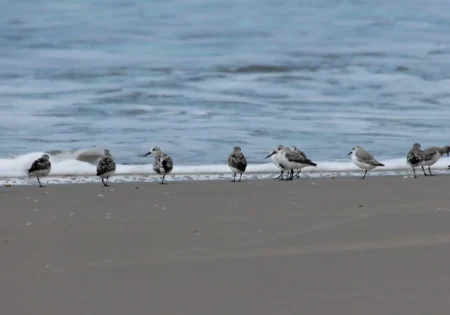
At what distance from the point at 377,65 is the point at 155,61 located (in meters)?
5.16

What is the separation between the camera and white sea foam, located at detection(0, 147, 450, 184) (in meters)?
10.8

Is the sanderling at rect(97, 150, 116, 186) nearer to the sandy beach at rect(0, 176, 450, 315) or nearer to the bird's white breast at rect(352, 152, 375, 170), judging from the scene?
the sandy beach at rect(0, 176, 450, 315)

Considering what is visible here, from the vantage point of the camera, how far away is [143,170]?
11.6 m

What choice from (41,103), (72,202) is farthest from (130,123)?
(72,202)

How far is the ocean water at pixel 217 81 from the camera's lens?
13820mm

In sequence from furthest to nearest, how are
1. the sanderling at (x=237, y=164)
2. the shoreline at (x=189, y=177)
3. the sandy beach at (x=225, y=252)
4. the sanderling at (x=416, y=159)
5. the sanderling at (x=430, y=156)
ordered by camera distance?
1. the sanderling at (x=430, y=156)
2. the sanderling at (x=416, y=159)
3. the sanderling at (x=237, y=164)
4. the shoreline at (x=189, y=177)
5. the sandy beach at (x=225, y=252)

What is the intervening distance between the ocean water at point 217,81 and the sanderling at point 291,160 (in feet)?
2.02

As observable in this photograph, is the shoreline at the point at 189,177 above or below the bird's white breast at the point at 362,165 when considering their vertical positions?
below

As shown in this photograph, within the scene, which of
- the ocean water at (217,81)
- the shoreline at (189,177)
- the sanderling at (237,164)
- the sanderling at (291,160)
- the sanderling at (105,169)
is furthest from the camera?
the ocean water at (217,81)

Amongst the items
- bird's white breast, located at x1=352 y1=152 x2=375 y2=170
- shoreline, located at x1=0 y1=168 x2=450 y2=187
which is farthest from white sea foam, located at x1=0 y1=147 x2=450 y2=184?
bird's white breast, located at x1=352 y1=152 x2=375 y2=170

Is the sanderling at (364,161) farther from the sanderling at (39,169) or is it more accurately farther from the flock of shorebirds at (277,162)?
the sanderling at (39,169)

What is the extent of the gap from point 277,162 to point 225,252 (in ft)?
17.7

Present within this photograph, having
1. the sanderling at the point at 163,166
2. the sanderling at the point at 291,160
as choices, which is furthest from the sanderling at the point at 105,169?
the sanderling at the point at 291,160

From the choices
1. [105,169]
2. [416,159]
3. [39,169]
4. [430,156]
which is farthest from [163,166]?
[430,156]
